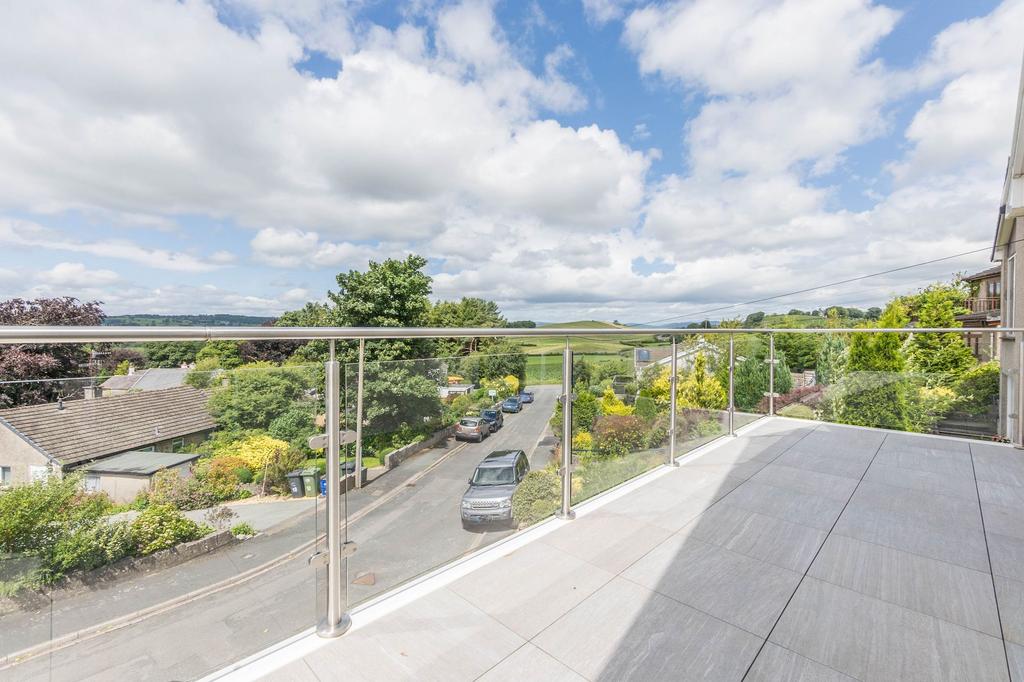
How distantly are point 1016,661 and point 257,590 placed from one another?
252 centimetres

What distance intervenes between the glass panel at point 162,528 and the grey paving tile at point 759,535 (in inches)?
77.6

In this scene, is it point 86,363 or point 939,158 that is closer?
point 86,363

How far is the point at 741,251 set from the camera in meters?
46.7

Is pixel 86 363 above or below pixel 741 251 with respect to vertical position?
below

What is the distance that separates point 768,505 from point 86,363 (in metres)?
3.31

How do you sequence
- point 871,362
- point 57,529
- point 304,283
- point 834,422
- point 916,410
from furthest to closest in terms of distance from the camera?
point 304,283, point 871,362, point 834,422, point 916,410, point 57,529

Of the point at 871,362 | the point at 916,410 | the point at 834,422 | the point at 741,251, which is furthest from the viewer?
the point at 741,251

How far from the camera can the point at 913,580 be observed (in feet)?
6.12

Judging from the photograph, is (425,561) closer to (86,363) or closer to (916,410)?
(86,363)

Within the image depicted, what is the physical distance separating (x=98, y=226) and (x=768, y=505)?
81.9 metres

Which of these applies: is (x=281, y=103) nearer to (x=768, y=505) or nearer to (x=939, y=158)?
(x=768, y=505)

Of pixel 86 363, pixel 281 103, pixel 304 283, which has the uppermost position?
pixel 281 103

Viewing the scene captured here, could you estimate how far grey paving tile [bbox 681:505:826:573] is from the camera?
2066 millimetres

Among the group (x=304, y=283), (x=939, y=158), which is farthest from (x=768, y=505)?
(x=304, y=283)
